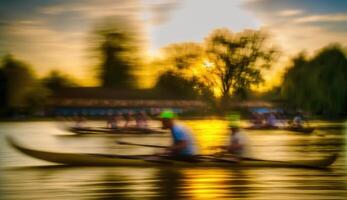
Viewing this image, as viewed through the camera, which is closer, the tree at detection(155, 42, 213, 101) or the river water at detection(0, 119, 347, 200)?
the river water at detection(0, 119, 347, 200)

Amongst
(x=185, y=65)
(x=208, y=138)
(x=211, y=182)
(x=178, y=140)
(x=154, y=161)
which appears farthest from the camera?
(x=185, y=65)

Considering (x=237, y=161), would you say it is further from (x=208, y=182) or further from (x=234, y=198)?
(x=234, y=198)

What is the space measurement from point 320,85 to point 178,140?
48.3 m

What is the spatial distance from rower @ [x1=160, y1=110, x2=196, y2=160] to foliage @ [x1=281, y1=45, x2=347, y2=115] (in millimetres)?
47463

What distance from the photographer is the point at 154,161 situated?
12578 mm

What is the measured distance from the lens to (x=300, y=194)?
9.18 m

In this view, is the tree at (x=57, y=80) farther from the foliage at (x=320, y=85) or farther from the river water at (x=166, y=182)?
the river water at (x=166, y=182)

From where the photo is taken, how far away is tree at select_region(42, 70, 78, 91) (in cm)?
9906

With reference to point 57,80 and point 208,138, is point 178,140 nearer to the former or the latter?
point 208,138

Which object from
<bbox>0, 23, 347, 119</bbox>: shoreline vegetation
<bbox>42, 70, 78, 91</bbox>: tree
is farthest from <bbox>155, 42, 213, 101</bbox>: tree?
<bbox>42, 70, 78, 91</bbox>: tree

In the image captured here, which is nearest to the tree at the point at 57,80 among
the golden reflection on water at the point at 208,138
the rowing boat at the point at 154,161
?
the golden reflection on water at the point at 208,138

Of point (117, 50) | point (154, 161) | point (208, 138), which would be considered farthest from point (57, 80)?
point (154, 161)

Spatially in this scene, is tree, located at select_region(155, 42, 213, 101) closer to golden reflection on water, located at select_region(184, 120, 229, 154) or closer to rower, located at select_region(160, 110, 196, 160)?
golden reflection on water, located at select_region(184, 120, 229, 154)

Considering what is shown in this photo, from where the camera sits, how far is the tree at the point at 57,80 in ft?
325
